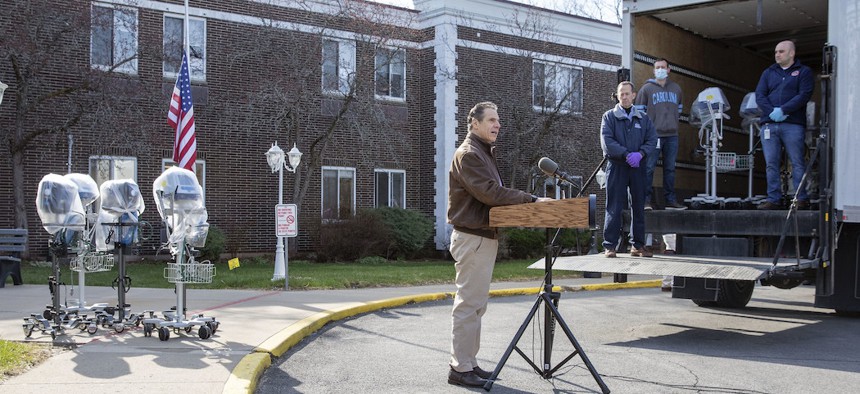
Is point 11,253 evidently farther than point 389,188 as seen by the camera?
No

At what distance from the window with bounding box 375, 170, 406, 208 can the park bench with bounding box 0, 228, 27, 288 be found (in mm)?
11617

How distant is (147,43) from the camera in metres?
20.5

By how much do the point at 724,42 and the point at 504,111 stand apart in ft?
44.3

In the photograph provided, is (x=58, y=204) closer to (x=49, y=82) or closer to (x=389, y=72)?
(x=49, y=82)

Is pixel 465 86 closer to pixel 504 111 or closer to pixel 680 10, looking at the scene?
pixel 504 111

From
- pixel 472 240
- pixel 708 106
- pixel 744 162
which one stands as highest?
pixel 708 106

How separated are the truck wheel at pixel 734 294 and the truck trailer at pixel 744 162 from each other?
17 millimetres

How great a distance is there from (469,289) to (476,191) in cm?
75

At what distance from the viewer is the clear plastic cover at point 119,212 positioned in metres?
8.92

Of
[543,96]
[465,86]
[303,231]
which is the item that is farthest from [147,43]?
[543,96]

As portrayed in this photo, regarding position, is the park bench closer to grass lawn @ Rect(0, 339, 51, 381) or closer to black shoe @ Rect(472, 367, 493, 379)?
grass lawn @ Rect(0, 339, 51, 381)

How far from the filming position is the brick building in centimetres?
1958

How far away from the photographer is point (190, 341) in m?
8.34

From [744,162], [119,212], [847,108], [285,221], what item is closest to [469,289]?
[119,212]
